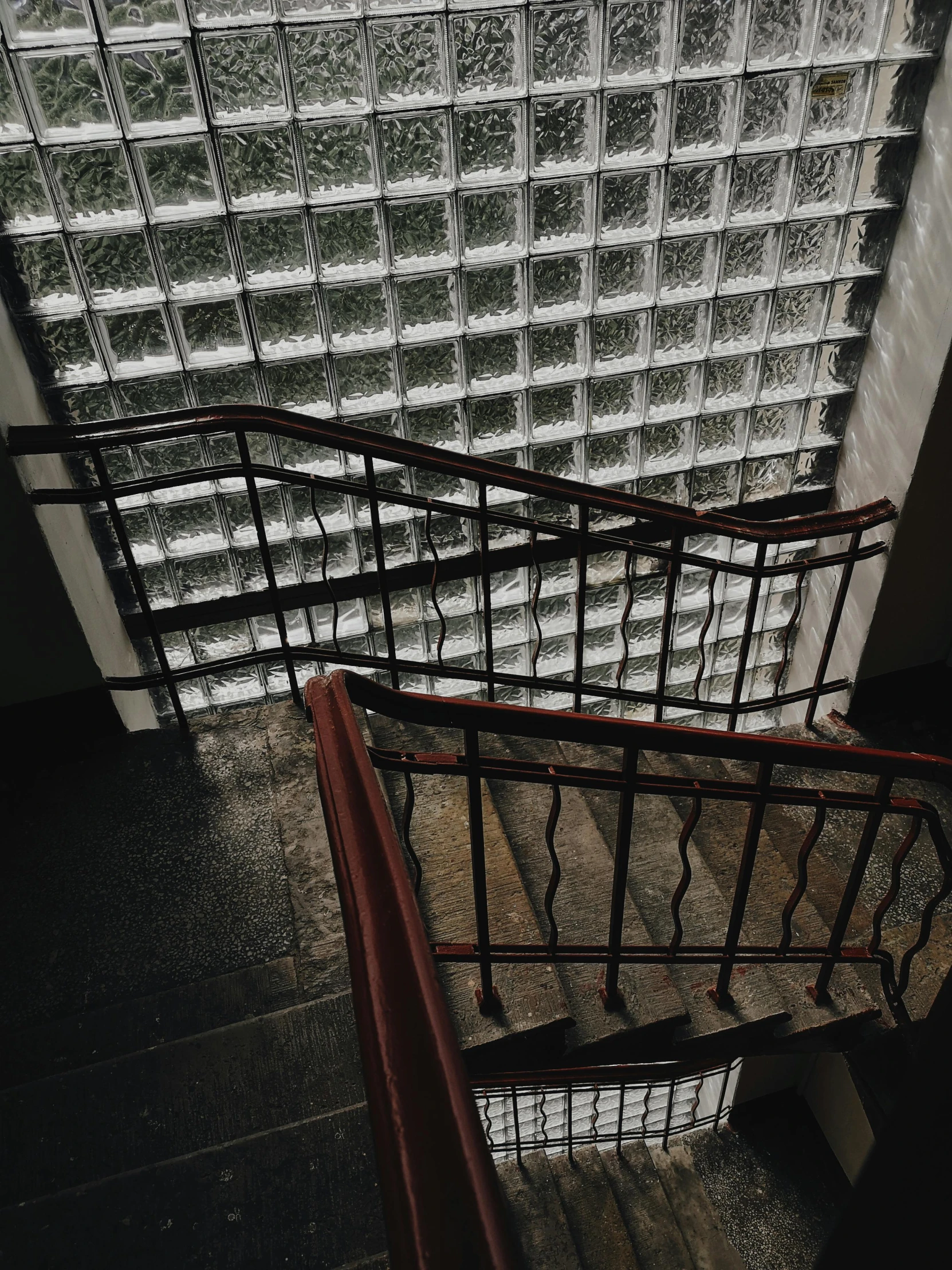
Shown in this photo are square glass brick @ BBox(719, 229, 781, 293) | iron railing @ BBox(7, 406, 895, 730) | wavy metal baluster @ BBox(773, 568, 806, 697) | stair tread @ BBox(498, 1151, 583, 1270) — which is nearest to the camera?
iron railing @ BBox(7, 406, 895, 730)

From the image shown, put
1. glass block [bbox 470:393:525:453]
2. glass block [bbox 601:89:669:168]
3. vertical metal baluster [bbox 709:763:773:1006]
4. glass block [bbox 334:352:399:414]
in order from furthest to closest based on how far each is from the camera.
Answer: glass block [bbox 470:393:525:453] < glass block [bbox 334:352:399:414] < glass block [bbox 601:89:669:168] < vertical metal baluster [bbox 709:763:773:1006]

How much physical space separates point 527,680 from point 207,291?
5.49ft

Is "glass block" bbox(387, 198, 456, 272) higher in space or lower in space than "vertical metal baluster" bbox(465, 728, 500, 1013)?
higher

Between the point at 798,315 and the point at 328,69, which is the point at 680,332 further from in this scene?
the point at 328,69

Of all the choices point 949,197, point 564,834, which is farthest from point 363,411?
point 949,197

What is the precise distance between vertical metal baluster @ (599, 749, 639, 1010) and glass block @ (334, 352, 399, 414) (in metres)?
1.64

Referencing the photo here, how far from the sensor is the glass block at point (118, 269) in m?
2.51

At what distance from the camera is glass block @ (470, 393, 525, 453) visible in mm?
3141

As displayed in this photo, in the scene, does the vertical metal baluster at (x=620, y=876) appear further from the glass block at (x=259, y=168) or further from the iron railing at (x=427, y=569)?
the glass block at (x=259, y=168)

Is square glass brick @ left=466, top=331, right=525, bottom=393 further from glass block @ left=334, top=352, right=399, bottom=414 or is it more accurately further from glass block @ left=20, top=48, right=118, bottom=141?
glass block @ left=20, top=48, right=118, bottom=141

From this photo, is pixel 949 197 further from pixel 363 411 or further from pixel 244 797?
pixel 244 797

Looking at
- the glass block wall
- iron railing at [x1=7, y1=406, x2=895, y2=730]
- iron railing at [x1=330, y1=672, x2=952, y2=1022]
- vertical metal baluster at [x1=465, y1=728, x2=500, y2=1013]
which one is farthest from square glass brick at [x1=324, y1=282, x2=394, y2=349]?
vertical metal baluster at [x1=465, y1=728, x2=500, y2=1013]

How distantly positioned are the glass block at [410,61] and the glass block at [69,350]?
44.9 inches

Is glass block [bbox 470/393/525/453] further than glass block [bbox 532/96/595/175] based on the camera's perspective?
Yes
